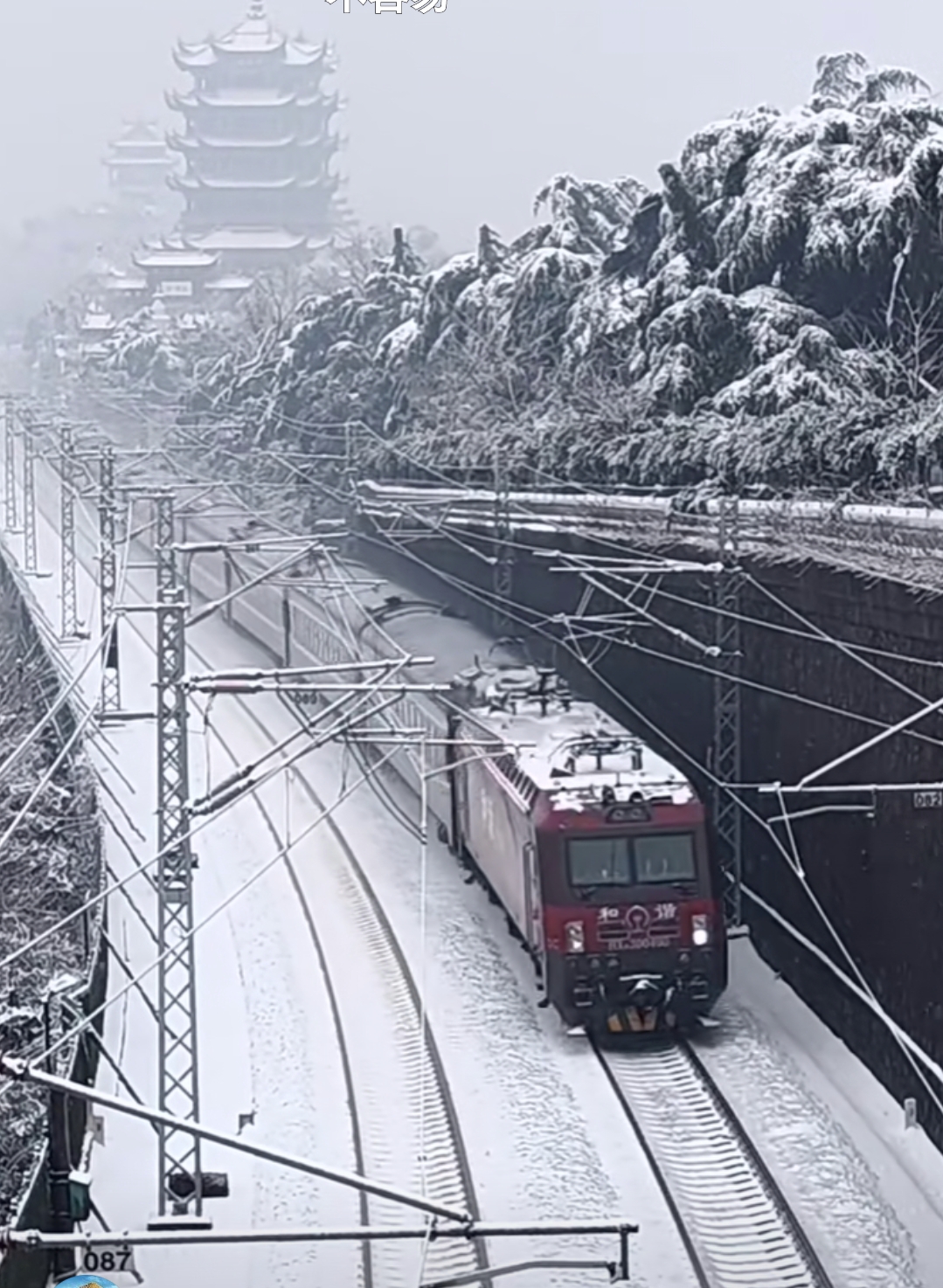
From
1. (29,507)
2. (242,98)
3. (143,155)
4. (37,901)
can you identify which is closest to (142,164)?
(143,155)

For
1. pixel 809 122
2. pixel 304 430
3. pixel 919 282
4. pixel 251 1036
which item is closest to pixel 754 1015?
pixel 251 1036

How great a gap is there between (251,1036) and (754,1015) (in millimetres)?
3935

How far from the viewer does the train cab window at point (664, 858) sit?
1472 cm

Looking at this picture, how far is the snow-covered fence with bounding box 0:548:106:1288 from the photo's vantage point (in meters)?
11.7

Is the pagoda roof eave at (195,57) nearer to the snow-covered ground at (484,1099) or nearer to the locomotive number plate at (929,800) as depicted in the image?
the snow-covered ground at (484,1099)

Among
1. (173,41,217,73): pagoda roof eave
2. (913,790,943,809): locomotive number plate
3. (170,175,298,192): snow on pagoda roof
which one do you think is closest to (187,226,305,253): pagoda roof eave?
(170,175,298,192): snow on pagoda roof

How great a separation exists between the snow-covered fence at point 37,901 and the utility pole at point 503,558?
512 cm

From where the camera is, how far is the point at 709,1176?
1245 centimetres

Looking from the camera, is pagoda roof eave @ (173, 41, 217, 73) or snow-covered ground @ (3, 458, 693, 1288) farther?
pagoda roof eave @ (173, 41, 217, 73)

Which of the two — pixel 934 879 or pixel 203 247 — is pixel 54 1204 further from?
pixel 203 247

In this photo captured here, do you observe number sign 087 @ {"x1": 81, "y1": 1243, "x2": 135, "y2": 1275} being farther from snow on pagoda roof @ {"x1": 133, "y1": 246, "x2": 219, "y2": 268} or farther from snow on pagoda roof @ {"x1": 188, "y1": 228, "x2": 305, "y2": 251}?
snow on pagoda roof @ {"x1": 188, "y1": 228, "x2": 305, "y2": 251}

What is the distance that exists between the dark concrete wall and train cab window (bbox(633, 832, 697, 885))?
1.22m

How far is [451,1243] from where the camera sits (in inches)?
453

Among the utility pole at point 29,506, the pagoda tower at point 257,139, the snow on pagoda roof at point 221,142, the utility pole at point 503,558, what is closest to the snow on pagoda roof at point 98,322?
the pagoda tower at point 257,139
